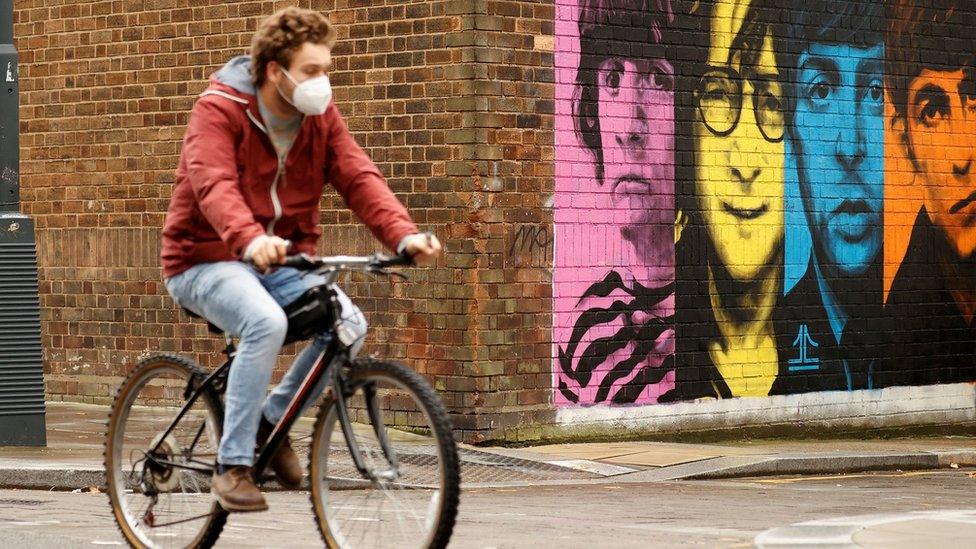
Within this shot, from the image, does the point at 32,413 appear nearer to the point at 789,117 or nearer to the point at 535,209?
the point at 535,209

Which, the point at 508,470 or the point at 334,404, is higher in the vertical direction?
the point at 334,404

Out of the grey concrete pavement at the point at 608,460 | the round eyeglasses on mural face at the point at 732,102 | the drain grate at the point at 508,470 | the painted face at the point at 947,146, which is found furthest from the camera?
the painted face at the point at 947,146

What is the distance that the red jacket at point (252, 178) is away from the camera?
621cm

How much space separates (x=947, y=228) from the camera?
626 inches

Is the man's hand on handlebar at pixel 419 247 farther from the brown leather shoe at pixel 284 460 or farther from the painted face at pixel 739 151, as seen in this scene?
the painted face at pixel 739 151

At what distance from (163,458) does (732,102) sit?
804 cm

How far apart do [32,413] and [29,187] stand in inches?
163

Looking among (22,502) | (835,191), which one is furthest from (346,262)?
(835,191)

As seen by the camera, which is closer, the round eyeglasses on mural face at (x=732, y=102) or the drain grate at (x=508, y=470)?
the drain grate at (x=508, y=470)

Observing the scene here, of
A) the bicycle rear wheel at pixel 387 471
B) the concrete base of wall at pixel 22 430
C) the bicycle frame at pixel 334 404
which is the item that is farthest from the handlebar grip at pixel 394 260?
the concrete base of wall at pixel 22 430

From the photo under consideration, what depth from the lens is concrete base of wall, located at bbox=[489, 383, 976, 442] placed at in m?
13.1

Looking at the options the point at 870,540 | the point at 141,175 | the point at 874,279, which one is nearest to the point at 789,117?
the point at 874,279

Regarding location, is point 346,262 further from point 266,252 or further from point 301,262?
point 266,252

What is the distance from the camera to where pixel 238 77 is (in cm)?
638
